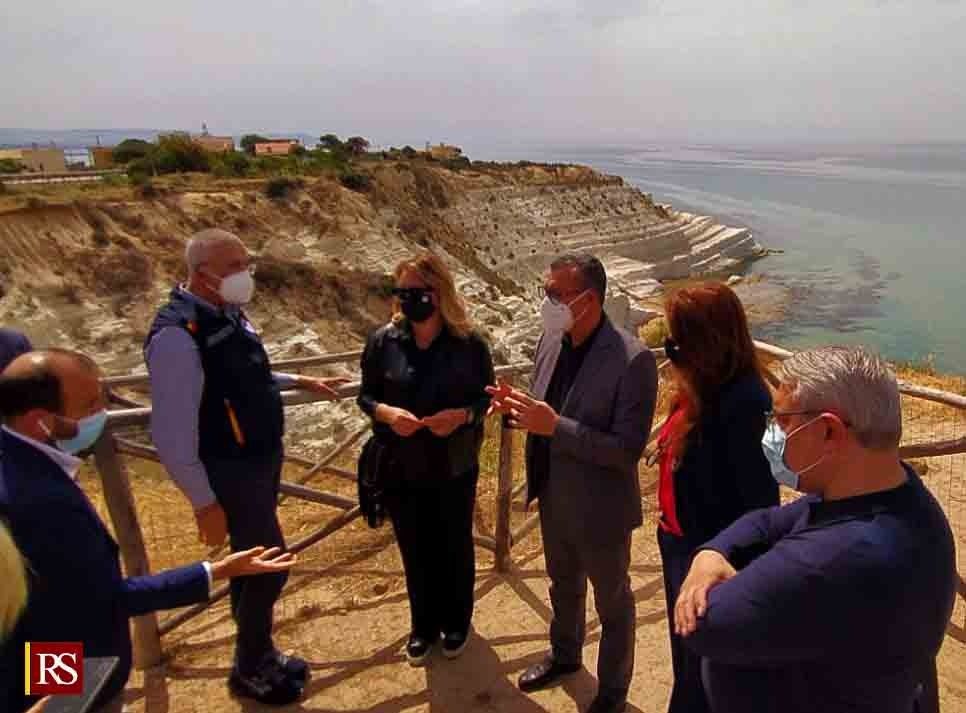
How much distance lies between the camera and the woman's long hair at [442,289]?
9.85 feet

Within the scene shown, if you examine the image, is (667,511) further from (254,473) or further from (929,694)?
(254,473)

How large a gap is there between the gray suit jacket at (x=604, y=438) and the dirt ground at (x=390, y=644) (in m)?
1.00

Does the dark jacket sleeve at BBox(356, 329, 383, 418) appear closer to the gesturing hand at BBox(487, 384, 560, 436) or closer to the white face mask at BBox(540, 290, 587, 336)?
the gesturing hand at BBox(487, 384, 560, 436)

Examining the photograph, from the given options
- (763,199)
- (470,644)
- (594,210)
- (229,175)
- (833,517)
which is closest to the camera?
(833,517)

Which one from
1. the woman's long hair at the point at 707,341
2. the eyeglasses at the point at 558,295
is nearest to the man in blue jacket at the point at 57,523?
the eyeglasses at the point at 558,295

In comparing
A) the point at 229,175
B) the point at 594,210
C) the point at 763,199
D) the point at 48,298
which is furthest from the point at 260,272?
the point at 763,199

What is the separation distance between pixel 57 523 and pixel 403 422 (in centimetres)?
150

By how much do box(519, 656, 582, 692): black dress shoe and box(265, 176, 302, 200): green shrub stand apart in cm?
2657

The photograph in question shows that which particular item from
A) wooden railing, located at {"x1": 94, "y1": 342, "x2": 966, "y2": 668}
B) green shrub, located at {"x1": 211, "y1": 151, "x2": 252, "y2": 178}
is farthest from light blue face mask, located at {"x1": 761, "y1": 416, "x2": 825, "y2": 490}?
green shrub, located at {"x1": 211, "y1": 151, "x2": 252, "y2": 178}

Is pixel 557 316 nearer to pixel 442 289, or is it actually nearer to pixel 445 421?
pixel 442 289

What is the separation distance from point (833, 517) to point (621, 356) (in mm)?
1229

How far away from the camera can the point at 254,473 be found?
2.82 meters

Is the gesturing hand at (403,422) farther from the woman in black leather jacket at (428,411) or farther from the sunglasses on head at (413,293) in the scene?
the sunglasses on head at (413,293)

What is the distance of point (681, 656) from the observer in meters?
2.51
